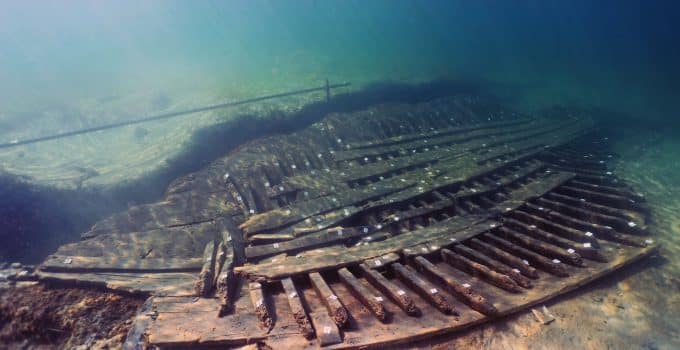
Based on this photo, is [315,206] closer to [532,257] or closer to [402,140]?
[532,257]

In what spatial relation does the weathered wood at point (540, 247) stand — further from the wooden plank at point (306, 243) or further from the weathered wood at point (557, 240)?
the wooden plank at point (306, 243)

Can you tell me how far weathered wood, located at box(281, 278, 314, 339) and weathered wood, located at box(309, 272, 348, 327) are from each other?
0.28 metres

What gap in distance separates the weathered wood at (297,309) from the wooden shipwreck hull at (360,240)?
24mm

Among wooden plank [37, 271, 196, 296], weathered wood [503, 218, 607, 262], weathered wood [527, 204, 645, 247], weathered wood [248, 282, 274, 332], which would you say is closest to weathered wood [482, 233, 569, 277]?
weathered wood [503, 218, 607, 262]

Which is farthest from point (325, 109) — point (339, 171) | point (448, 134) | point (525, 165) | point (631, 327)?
point (631, 327)

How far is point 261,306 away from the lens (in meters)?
3.91

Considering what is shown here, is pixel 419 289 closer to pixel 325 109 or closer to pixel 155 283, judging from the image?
pixel 155 283

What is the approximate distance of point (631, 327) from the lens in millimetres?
4027

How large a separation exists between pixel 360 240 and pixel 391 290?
214 cm

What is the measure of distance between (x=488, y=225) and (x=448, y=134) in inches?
264

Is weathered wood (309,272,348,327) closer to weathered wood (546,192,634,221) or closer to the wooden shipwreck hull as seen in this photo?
the wooden shipwreck hull

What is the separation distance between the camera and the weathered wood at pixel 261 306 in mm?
3737

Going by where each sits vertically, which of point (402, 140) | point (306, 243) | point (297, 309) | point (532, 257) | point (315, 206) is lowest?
point (532, 257)

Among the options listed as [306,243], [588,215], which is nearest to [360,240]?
[306,243]
